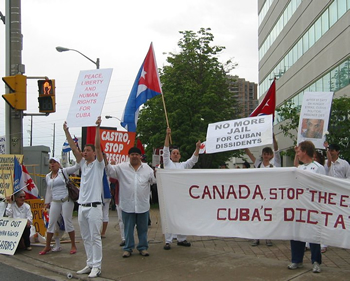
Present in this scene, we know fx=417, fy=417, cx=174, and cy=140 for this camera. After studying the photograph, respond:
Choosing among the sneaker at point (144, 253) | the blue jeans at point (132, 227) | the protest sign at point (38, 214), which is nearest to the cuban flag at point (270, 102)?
the blue jeans at point (132, 227)

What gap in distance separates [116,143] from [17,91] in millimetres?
3104

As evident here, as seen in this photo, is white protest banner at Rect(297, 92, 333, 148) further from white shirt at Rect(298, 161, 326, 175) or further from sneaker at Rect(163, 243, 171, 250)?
sneaker at Rect(163, 243, 171, 250)

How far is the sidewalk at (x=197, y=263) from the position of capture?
5.84m

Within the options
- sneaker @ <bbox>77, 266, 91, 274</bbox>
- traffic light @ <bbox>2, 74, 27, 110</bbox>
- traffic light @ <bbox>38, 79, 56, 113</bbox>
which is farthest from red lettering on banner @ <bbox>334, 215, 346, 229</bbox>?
traffic light @ <bbox>2, 74, 27, 110</bbox>

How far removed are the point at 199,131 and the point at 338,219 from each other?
1870 cm

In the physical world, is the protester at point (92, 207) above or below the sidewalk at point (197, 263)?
above

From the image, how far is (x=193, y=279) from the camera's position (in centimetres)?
573

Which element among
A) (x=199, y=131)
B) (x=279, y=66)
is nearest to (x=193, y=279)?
(x=199, y=131)

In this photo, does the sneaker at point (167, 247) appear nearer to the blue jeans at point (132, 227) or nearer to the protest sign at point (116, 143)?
the blue jeans at point (132, 227)

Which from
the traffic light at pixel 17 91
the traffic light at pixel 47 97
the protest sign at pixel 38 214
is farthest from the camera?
the traffic light at pixel 47 97

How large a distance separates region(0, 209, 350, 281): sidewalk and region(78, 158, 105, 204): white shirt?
113cm

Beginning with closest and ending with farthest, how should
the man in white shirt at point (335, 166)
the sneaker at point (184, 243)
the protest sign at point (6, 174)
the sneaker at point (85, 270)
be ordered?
the sneaker at point (85, 270) < the man in white shirt at point (335, 166) < the sneaker at point (184, 243) < the protest sign at point (6, 174)

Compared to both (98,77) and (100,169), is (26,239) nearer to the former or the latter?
(100,169)

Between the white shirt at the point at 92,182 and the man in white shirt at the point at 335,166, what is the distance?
4.03m
